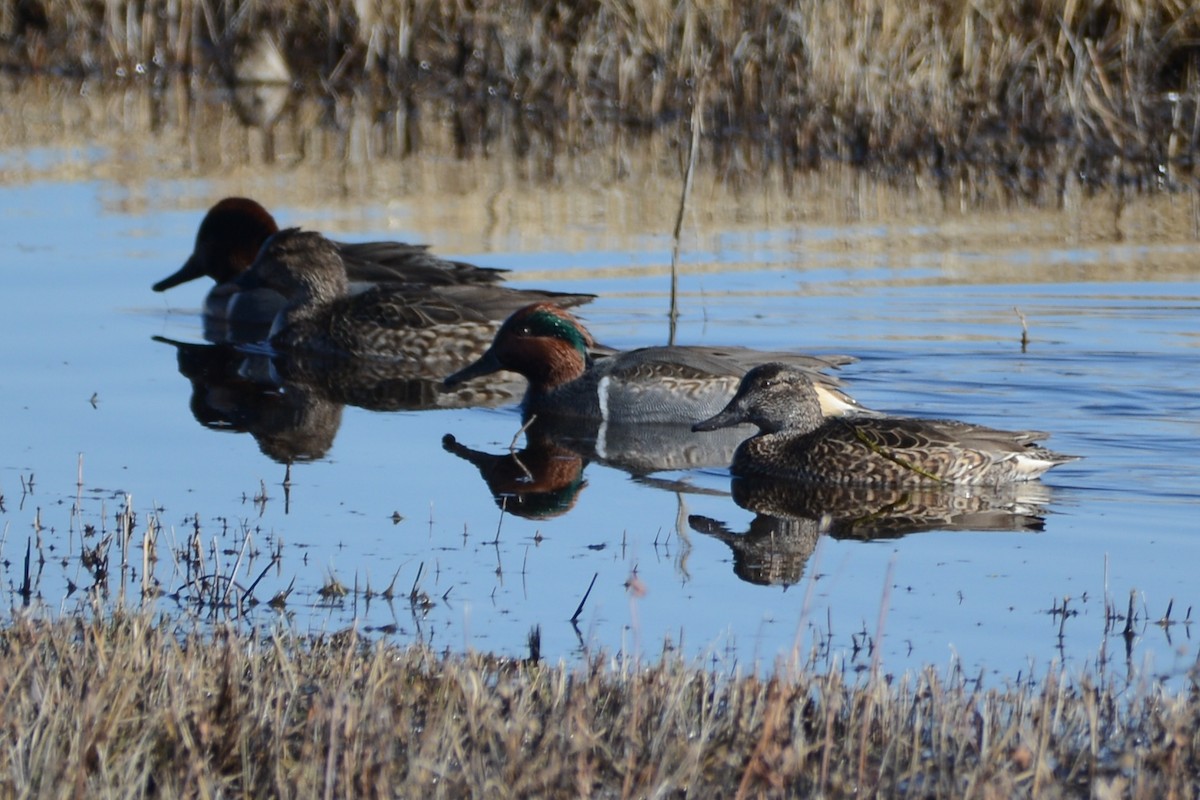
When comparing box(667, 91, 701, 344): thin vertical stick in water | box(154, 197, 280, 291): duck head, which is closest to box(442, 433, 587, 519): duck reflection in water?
box(667, 91, 701, 344): thin vertical stick in water

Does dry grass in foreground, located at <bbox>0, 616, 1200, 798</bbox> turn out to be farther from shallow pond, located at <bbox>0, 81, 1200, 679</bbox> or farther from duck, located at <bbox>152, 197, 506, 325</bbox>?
duck, located at <bbox>152, 197, 506, 325</bbox>

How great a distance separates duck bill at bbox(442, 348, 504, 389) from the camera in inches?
388

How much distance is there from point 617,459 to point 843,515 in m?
1.37

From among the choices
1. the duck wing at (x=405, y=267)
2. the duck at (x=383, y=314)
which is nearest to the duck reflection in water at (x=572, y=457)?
the duck at (x=383, y=314)

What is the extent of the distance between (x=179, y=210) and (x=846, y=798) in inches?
446

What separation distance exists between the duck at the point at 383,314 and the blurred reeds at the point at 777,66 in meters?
5.72

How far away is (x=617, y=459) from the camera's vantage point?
8.35m

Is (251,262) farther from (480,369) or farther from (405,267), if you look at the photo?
(480,369)

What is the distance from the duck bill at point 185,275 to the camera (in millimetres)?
12156

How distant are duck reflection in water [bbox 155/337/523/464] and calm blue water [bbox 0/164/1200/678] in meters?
0.14

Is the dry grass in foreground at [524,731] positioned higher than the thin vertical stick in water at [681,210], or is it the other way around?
the thin vertical stick in water at [681,210]

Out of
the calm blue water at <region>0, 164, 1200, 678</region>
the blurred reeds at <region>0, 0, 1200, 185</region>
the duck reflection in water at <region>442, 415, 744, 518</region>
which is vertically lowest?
the duck reflection in water at <region>442, 415, 744, 518</region>

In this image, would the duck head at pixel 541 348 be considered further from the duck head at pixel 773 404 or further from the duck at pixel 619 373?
the duck head at pixel 773 404

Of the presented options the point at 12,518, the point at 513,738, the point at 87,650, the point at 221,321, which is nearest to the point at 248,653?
the point at 87,650
